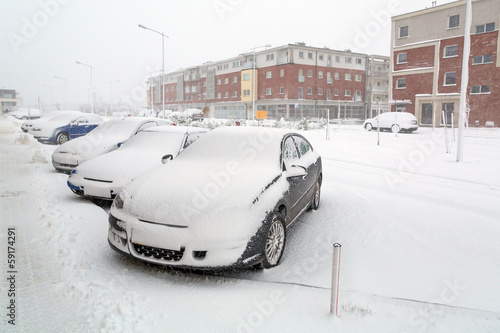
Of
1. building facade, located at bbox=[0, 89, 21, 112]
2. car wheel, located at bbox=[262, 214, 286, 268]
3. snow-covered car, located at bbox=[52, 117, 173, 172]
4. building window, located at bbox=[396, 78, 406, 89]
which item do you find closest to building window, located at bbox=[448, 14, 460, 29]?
building window, located at bbox=[396, 78, 406, 89]

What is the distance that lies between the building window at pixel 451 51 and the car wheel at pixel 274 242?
37281 mm

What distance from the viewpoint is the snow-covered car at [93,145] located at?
858 cm

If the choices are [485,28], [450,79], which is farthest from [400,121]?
[485,28]

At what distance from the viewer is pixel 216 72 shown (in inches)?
2552

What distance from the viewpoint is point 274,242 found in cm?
400

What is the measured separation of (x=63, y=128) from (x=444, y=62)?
34360 mm

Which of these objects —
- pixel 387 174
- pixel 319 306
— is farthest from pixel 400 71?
pixel 319 306

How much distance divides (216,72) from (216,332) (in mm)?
64997

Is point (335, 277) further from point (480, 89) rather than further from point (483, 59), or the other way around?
point (483, 59)

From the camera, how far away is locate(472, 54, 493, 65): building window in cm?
3145

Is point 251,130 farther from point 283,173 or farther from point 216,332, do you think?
point 216,332

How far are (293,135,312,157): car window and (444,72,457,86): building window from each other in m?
33.9

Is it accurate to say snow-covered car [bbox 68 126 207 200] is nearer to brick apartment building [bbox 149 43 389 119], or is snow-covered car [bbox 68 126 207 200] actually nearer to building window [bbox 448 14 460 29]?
building window [bbox 448 14 460 29]

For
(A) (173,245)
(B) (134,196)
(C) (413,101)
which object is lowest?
(A) (173,245)
